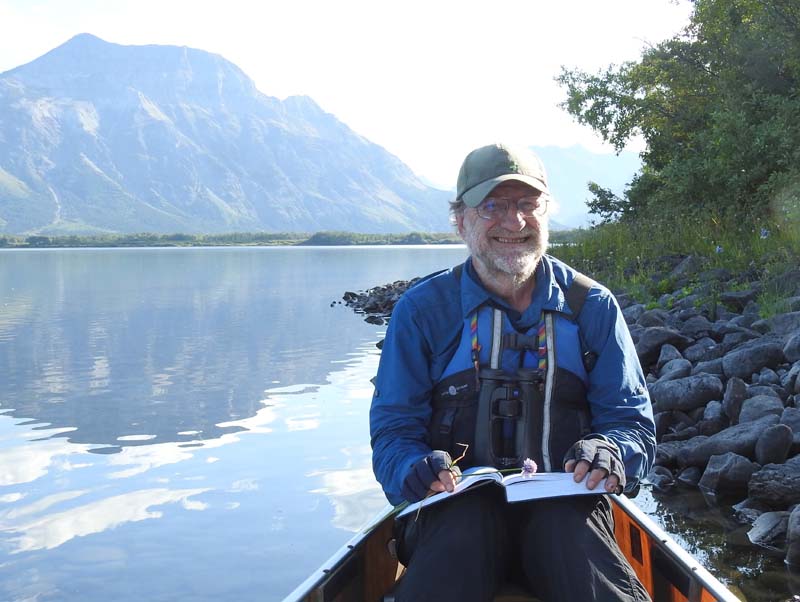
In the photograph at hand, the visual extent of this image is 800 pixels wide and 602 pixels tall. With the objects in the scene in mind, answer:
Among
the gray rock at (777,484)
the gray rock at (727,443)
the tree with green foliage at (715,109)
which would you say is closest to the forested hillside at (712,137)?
the tree with green foliage at (715,109)

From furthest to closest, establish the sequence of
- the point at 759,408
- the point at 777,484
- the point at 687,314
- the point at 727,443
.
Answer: the point at 687,314 → the point at 759,408 → the point at 727,443 → the point at 777,484

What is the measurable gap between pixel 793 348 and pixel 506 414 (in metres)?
6.68

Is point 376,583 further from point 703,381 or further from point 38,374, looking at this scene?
point 38,374

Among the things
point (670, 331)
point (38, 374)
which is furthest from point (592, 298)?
point (38, 374)

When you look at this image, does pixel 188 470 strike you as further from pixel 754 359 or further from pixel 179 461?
pixel 754 359

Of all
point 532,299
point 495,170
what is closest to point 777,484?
point 532,299

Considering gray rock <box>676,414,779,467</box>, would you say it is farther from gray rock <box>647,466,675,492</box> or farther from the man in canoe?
the man in canoe

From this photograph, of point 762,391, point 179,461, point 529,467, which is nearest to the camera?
point 529,467

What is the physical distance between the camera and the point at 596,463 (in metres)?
3.58

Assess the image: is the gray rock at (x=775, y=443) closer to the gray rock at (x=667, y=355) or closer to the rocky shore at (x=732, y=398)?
the rocky shore at (x=732, y=398)

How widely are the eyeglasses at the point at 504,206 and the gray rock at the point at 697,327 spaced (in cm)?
855

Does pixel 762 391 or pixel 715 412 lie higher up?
pixel 762 391

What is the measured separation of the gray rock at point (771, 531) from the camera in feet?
21.8

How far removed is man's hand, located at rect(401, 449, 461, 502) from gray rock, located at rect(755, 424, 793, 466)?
4718mm
